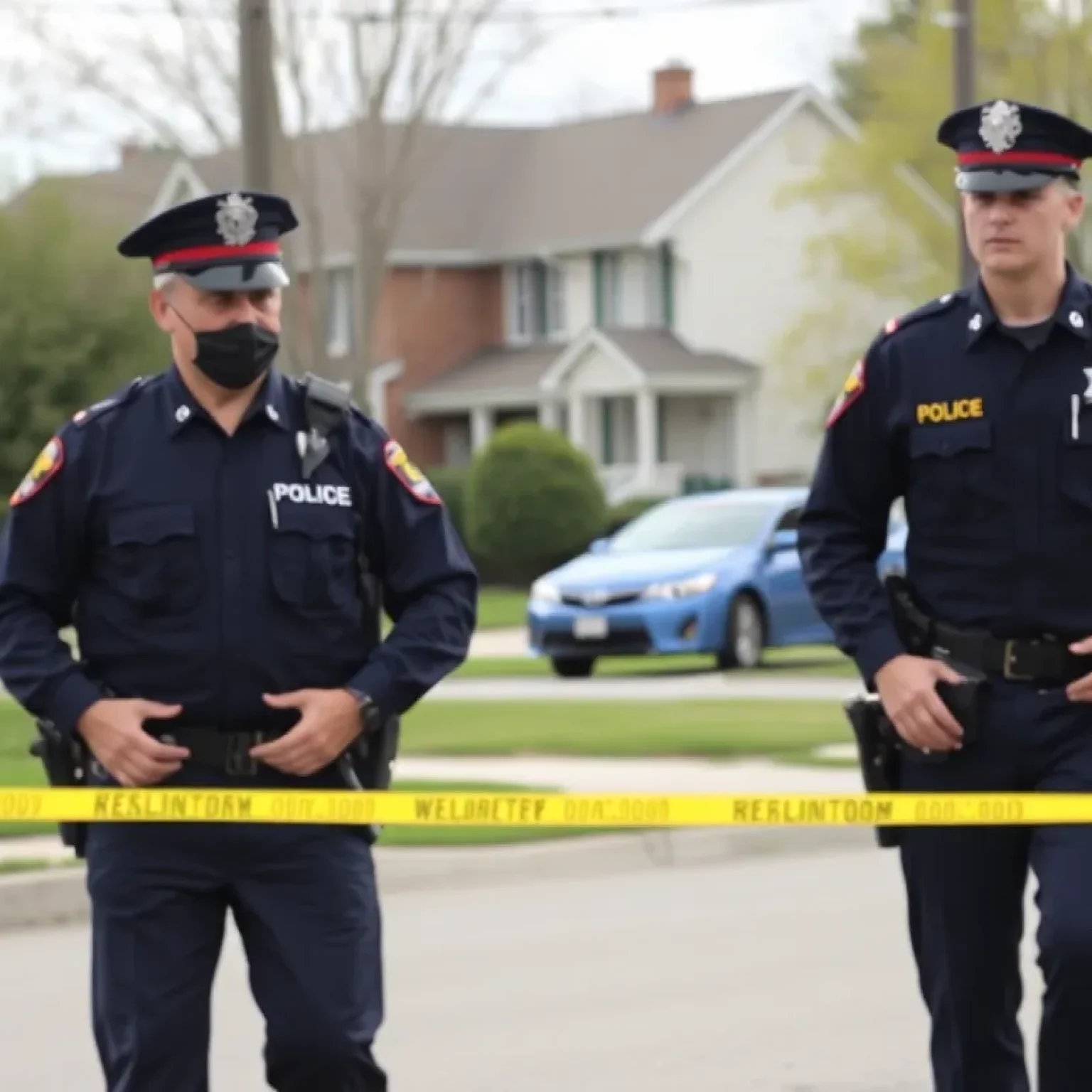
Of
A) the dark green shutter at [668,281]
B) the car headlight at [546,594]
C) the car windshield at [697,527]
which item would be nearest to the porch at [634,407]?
the dark green shutter at [668,281]

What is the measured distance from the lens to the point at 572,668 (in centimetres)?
2298

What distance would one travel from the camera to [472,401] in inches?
2125

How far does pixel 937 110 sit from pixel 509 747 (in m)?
32.8

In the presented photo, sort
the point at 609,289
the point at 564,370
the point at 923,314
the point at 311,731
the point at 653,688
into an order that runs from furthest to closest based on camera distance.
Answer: the point at 609,289 < the point at 564,370 < the point at 653,688 < the point at 923,314 < the point at 311,731

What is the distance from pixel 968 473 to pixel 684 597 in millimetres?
17225

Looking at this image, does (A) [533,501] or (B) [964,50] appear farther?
(A) [533,501]

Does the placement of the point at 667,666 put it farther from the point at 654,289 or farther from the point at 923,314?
the point at 654,289

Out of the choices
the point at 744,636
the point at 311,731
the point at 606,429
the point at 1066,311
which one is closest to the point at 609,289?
the point at 606,429

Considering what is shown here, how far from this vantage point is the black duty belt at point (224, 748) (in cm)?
519

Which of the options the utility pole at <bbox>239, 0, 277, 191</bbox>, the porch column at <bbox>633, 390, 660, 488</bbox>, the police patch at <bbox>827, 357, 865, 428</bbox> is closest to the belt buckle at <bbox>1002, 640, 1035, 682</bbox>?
the police patch at <bbox>827, 357, 865, 428</bbox>

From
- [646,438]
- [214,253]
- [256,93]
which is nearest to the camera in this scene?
[214,253]

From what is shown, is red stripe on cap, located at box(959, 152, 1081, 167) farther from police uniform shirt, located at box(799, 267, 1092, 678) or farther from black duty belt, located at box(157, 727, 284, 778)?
black duty belt, located at box(157, 727, 284, 778)

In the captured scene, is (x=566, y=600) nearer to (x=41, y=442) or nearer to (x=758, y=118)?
(x=41, y=442)

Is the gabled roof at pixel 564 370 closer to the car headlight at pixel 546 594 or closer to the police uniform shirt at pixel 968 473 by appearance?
the car headlight at pixel 546 594
